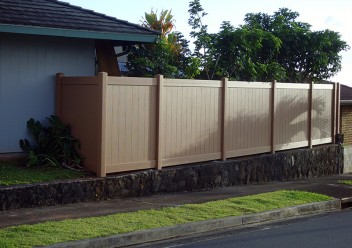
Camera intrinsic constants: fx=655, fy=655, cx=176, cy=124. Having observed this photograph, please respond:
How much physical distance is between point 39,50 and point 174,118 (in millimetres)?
3124

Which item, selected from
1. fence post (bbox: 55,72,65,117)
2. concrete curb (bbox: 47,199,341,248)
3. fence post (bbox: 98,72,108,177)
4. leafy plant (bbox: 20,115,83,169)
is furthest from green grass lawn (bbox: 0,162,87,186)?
concrete curb (bbox: 47,199,341,248)

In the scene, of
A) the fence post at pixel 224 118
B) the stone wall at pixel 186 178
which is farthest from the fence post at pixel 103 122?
the fence post at pixel 224 118

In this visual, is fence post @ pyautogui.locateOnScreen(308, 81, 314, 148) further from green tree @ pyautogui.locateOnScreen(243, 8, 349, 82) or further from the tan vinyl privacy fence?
green tree @ pyautogui.locateOnScreen(243, 8, 349, 82)

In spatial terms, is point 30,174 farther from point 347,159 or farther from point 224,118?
point 347,159

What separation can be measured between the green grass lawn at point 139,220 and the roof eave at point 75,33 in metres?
3.93

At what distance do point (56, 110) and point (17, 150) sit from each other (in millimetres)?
1143

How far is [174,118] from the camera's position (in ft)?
45.6

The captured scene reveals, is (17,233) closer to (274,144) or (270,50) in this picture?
(274,144)

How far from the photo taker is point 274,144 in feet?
56.1

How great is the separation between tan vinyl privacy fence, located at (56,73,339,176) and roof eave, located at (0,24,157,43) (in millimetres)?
902

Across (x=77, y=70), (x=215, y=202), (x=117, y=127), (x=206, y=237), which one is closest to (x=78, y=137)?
(x=117, y=127)

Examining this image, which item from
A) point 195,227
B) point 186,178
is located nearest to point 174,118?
point 186,178

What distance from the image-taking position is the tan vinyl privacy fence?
40.8 feet

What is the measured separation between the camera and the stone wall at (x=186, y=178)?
36.6 ft
